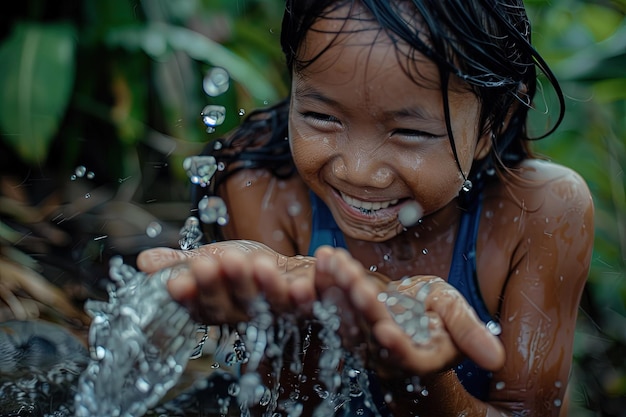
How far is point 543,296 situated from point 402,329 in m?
0.77

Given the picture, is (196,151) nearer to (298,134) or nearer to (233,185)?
(233,185)

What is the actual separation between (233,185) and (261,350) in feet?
2.20

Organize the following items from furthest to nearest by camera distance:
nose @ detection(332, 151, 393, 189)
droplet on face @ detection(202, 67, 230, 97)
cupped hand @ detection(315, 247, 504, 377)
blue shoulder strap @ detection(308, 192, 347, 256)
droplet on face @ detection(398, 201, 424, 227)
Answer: droplet on face @ detection(202, 67, 230, 97) < blue shoulder strap @ detection(308, 192, 347, 256) < droplet on face @ detection(398, 201, 424, 227) < nose @ detection(332, 151, 393, 189) < cupped hand @ detection(315, 247, 504, 377)

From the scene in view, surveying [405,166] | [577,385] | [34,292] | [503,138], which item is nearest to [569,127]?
[577,385]

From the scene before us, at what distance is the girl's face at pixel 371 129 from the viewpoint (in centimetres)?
153

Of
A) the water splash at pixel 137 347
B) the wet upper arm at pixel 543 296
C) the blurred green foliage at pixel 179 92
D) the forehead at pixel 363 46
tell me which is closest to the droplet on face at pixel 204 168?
the water splash at pixel 137 347

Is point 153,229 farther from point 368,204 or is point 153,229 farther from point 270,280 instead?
point 270,280

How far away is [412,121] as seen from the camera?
1.57 m

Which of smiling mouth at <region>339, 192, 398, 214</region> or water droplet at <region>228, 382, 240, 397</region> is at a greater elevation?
smiling mouth at <region>339, 192, 398, 214</region>

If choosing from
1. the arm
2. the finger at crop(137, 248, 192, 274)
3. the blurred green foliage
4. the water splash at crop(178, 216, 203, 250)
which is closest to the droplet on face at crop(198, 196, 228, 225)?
the water splash at crop(178, 216, 203, 250)

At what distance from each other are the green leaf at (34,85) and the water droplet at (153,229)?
50 centimetres

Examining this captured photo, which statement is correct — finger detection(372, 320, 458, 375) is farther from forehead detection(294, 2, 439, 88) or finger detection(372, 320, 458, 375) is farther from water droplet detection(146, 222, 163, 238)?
water droplet detection(146, 222, 163, 238)

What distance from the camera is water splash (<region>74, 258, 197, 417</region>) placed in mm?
1396

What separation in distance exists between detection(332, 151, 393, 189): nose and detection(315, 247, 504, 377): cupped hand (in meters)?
0.35
